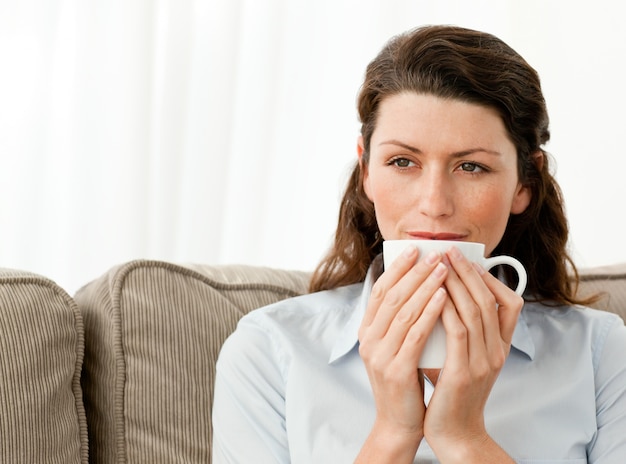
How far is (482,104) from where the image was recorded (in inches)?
55.2

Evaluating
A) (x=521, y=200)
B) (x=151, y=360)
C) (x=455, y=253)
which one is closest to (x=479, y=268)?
(x=455, y=253)

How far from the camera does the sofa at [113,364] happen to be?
1.35m

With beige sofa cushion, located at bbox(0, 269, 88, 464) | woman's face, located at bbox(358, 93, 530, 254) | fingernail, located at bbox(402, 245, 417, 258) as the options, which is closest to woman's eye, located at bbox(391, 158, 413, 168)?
woman's face, located at bbox(358, 93, 530, 254)

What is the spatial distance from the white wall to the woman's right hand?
128 centimetres

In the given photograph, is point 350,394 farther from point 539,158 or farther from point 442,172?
point 539,158

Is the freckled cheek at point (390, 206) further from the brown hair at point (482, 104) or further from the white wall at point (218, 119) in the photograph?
the white wall at point (218, 119)

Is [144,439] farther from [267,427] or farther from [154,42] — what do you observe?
[154,42]

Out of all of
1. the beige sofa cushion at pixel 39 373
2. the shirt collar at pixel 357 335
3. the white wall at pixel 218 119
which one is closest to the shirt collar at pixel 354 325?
the shirt collar at pixel 357 335

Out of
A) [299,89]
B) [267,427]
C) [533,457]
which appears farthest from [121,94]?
[533,457]

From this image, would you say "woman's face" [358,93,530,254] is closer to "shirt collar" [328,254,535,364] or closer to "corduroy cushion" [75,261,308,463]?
"shirt collar" [328,254,535,364]

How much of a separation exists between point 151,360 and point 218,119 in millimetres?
1103

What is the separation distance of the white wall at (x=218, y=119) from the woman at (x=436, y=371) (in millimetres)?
938

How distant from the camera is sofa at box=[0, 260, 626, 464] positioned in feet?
4.43

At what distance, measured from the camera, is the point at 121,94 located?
2.28m
